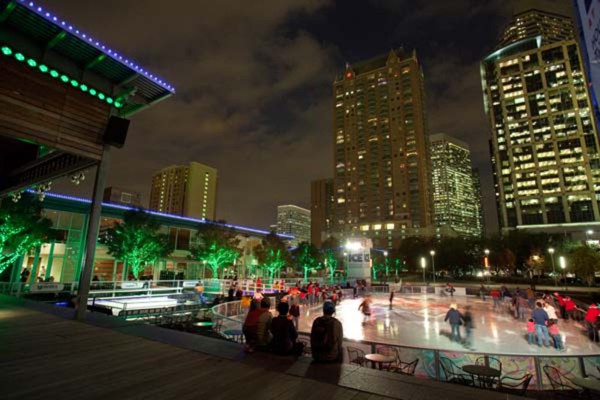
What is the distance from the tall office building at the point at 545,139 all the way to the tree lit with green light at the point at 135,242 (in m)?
113

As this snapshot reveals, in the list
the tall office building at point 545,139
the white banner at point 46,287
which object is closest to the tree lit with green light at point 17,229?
the white banner at point 46,287

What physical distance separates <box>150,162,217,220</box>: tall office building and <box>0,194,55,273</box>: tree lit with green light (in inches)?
4808

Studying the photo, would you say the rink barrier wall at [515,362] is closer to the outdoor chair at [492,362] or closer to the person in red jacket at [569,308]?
the outdoor chair at [492,362]

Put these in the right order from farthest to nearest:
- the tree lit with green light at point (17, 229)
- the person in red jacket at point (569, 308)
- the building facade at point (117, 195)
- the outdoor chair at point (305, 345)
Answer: the building facade at point (117, 195) < the tree lit with green light at point (17, 229) < the person in red jacket at point (569, 308) < the outdoor chair at point (305, 345)

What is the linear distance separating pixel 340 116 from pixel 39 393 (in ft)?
497

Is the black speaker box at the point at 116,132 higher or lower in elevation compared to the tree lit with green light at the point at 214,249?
higher

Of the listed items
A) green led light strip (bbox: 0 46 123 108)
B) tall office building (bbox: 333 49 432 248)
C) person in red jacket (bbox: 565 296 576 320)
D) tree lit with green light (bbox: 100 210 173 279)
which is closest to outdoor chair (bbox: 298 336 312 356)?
green led light strip (bbox: 0 46 123 108)

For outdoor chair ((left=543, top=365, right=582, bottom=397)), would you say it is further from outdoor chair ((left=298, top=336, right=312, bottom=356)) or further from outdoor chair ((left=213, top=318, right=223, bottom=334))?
outdoor chair ((left=213, top=318, right=223, bottom=334))

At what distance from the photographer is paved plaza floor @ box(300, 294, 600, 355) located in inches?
460

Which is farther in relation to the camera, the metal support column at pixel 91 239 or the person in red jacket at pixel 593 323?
the person in red jacket at pixel 593 323

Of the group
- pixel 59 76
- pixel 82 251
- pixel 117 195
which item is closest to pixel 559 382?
pixel 59 76

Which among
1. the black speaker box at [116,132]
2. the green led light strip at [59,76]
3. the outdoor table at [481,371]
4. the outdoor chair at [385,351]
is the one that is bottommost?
the outdoor table at [481,371]

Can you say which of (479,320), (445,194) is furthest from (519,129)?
(479,320)

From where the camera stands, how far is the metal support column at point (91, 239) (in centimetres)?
912
